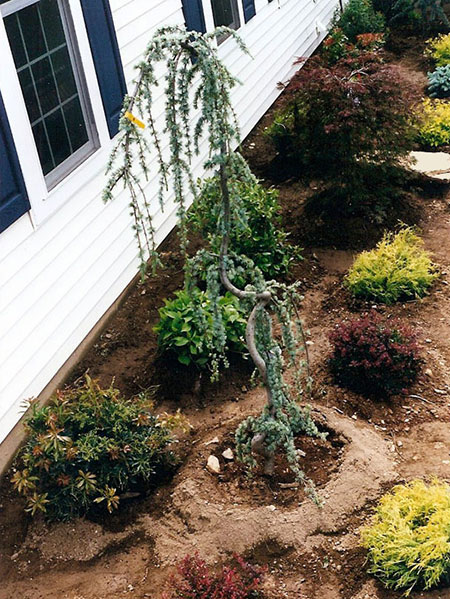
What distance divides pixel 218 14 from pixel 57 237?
12.8 ft

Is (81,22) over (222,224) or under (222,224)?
over

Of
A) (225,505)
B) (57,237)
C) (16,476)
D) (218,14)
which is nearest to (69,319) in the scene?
(57,237)

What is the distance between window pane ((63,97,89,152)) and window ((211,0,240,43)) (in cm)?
287

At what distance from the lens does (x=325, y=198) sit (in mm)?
7117

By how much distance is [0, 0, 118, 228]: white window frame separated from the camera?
459cm

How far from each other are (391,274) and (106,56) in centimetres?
270

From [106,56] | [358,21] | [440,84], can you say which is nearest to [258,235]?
[106,56]

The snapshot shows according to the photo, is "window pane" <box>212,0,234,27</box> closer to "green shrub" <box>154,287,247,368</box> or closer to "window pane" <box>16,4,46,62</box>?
Answer: "window pane" <box>16,4,46,62</box>

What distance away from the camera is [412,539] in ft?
12.5

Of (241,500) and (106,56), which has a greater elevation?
(106,56)

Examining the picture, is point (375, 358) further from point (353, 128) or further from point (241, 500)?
point (353, 128)

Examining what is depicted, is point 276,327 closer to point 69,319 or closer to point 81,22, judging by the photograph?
point 69,319

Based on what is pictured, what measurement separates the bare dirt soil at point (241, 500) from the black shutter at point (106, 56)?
5.71ft

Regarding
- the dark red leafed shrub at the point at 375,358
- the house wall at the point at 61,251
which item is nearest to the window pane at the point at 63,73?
the house wall at the point at 61,251
